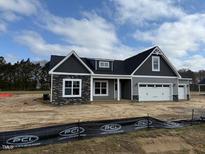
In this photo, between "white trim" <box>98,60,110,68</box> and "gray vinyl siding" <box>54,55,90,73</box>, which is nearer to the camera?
"gray vinyl siding" <box>54,55,90,73</box>

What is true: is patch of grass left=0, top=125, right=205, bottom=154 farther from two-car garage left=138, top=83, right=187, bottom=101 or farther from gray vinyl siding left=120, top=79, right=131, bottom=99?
gray vinyl siding left=120, top=79, right=131, bottom=99

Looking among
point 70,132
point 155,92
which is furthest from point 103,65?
point 70,132

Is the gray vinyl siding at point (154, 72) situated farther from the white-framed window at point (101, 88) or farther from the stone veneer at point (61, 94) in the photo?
the stone veneer at point (61, 94)

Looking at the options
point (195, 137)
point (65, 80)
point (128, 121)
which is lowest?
point (195, 137)

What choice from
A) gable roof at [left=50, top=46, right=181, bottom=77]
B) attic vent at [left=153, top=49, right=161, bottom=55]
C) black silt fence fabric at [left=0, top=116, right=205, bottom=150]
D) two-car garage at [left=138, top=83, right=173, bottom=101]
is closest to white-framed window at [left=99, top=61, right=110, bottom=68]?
gable roof at [left=50, top=46, right=181, bottom=77]

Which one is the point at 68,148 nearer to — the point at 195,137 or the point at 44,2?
the point at 195,137

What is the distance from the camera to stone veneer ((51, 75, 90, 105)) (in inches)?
785

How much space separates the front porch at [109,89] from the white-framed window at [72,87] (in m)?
2.99

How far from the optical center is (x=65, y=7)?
18656 mm

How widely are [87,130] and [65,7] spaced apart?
517 inches

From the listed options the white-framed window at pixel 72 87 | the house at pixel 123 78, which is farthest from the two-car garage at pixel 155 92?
the white-framed window at pixel 72 87

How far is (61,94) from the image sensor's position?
20125 mm

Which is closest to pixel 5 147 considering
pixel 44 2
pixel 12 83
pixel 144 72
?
pixel 44 2

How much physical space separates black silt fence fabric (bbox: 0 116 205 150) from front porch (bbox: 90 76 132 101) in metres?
14.0
